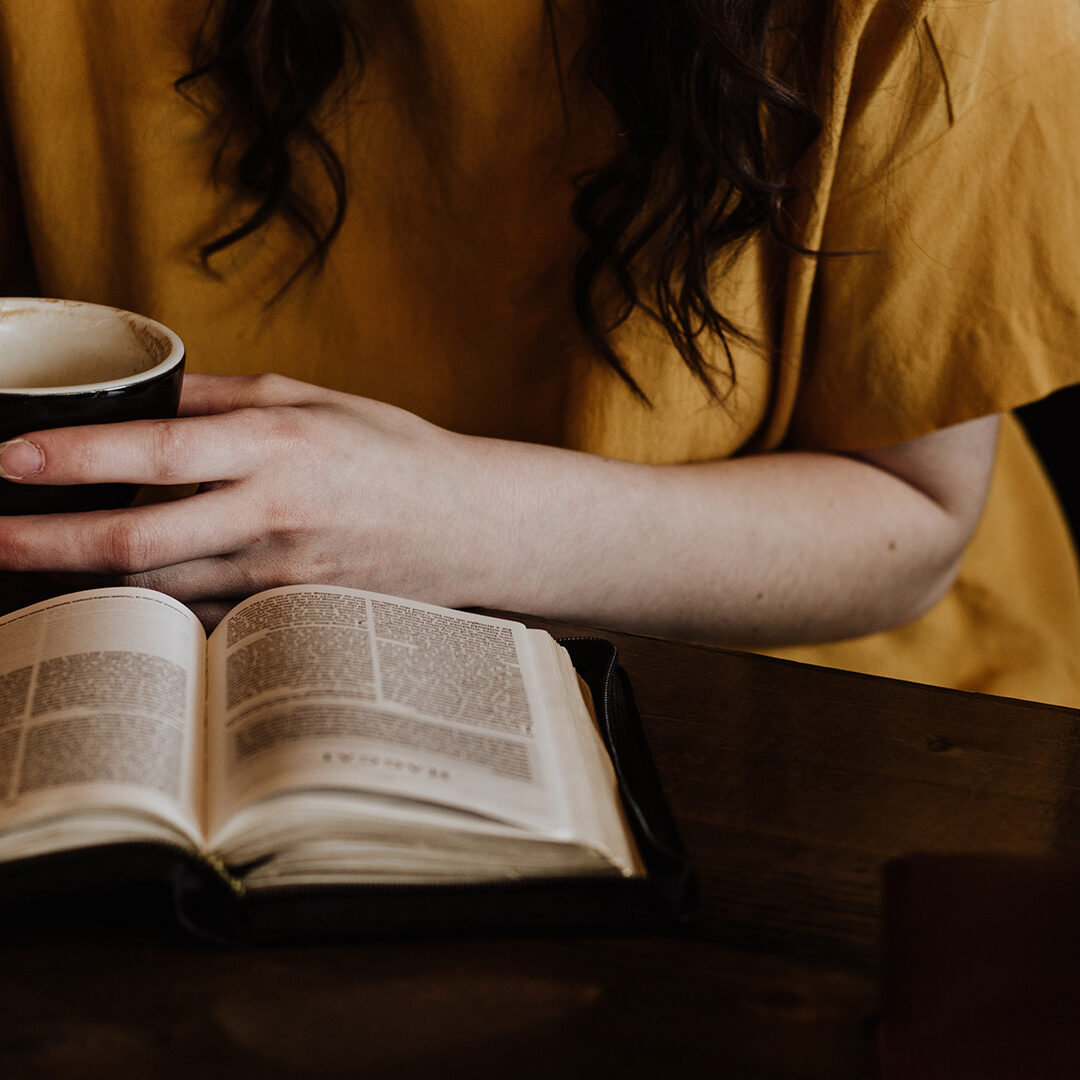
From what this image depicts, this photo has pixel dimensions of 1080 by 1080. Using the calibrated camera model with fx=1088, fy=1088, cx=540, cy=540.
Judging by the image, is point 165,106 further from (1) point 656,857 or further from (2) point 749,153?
(1) point 656,857

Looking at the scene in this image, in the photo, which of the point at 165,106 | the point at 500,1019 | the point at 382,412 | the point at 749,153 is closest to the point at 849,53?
the point at 749,153

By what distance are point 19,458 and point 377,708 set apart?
0.19 m

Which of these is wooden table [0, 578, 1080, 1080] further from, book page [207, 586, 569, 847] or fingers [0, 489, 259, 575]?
fingers [0, 489, 259, 575]

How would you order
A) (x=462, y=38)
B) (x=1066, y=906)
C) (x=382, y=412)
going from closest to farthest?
(x=1066, y=906)
(x=382, y=412)
(x=462, y=38)

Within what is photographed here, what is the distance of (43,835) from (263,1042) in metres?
0.10

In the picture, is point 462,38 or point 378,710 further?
point 462,38

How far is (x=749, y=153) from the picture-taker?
0.67 meters

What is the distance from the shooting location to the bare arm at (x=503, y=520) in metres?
0.49

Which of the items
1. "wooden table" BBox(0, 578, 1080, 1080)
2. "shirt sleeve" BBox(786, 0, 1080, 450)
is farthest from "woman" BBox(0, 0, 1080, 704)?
"wooden table" BBox(0, 578, 1080, 1080)

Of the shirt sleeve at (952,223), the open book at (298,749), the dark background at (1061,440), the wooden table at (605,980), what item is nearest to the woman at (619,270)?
the shirt sleeve at (952,223)

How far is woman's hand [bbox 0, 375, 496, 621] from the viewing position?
482 millimetres

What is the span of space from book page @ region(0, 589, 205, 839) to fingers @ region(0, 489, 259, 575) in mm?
18

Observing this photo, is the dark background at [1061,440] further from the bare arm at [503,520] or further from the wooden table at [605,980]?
the wooden table at [605,980]

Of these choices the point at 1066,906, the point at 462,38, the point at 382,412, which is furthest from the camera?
the point at 462,38
